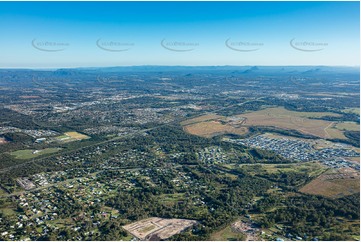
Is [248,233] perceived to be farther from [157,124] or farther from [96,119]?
[96,119]

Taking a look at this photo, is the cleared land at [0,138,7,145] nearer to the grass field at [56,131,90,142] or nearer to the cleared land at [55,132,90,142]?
the cleared land at [55,132,90,142]

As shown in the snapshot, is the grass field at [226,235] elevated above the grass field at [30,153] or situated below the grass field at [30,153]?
below

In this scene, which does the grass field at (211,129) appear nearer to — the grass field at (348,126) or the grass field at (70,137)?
the grass field at (348,126)

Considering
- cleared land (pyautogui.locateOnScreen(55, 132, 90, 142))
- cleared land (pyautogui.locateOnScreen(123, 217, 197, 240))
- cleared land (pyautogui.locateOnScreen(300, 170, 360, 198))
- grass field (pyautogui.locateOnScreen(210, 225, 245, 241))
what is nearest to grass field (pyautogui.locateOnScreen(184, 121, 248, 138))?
cleared land (pyautogui.locateOnScreen(55, 132, 90, 142))

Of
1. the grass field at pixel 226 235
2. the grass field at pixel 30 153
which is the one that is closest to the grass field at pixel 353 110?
the grass field at pixel 226 235

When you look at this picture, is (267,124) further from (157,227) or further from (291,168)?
(157,227)

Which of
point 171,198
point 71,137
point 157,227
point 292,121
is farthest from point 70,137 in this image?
point 292,121
